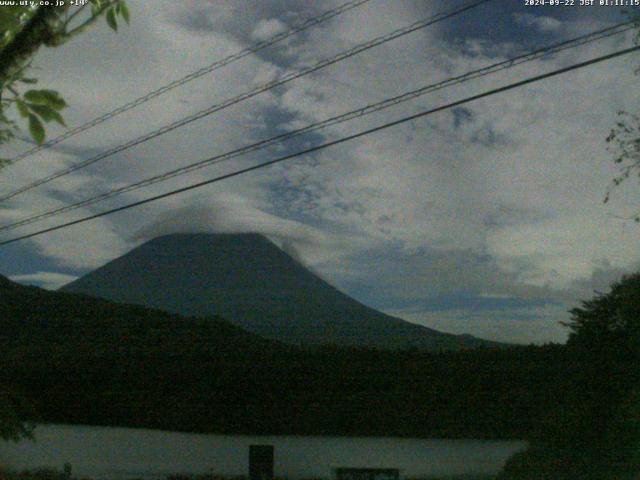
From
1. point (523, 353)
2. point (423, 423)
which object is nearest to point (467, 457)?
point (423, 423)

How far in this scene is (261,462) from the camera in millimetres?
12625

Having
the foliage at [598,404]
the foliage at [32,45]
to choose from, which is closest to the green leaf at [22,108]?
the foliage at [32,45]

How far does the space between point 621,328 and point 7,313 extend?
15.3m

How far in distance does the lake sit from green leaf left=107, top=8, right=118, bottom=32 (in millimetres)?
10542

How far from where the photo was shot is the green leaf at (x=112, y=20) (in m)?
2.73

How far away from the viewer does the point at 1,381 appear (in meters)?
16.6

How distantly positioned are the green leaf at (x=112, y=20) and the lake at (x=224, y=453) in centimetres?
1054

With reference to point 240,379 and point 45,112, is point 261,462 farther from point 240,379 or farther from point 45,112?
point 45,112

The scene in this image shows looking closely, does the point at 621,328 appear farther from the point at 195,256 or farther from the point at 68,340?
the point at 195,256

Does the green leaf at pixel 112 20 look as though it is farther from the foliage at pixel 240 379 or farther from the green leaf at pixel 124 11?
the foliage at pixel 240 379

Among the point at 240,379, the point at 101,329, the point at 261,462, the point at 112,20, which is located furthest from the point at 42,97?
the point at 101,329

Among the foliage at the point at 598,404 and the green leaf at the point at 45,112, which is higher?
the green leaf at the point at 45,112

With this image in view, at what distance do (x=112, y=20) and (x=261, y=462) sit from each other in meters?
10.9

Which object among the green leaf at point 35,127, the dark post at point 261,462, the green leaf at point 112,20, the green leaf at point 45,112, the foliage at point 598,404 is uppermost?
the green leaf at point 112,20
